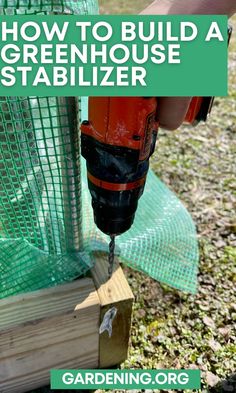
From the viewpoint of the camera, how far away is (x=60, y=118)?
1.21 meters

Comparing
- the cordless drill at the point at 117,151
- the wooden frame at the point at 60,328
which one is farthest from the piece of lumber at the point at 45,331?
the cordless drill at the point at 117,151

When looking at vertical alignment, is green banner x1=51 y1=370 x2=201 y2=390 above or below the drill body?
below

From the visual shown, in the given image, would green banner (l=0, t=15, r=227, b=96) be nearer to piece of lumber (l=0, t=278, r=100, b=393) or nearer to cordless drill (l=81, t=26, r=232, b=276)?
cordless drill (l=81, t=26, r=232, b=276)

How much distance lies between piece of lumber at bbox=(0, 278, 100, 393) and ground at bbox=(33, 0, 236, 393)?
0.33m

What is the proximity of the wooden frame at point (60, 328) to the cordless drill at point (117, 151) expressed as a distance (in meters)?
0.26

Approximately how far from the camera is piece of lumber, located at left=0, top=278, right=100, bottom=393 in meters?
1.38

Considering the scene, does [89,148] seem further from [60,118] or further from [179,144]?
[179,144]

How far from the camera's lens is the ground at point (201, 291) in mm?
1778

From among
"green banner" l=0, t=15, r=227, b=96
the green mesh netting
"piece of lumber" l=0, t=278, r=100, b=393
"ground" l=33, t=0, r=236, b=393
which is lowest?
"ground" l=33, t=0, r=236, b=393

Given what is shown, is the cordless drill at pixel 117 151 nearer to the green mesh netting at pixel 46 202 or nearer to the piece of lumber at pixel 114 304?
the green mesh netting at pixel 46 202

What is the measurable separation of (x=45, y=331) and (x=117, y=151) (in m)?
0.69

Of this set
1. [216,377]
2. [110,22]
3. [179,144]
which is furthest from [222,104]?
[110,22]

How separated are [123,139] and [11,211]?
492 millimetres

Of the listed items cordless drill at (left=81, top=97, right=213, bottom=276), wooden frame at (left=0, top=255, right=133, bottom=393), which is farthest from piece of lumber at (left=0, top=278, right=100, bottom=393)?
cordless drill at (left=81, top=97, right=213, bottom=276)
